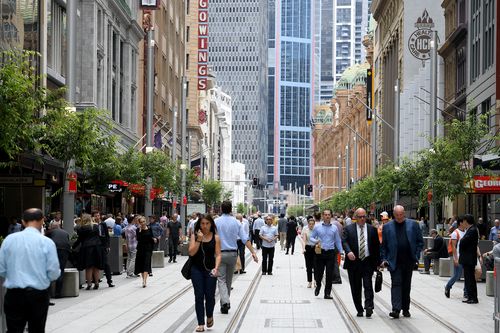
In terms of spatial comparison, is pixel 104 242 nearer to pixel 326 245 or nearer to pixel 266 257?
pixel 266 257

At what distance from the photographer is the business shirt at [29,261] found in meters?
10.6

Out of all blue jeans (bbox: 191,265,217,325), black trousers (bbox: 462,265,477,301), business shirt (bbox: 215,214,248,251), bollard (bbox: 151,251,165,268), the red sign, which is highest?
the red sign

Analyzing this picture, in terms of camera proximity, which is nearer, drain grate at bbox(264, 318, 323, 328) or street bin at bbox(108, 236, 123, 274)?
drain grate at bbox(264, 318, 323, 328)

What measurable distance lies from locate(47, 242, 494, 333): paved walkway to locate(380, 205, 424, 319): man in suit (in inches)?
19.0

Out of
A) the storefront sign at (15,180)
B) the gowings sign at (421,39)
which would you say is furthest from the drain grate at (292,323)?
the gowings sign at (421,39)

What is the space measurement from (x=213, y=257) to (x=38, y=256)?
5.12m

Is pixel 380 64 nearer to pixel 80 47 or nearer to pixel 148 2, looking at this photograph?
pixel 148 2

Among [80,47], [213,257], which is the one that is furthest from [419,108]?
[213,257]

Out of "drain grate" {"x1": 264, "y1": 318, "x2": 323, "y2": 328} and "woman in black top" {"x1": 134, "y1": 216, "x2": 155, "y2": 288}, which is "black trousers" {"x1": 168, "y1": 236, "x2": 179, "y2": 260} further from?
"drain grate" {"x1": 264, "y1": 318, "x2": 323, "y2": 328}

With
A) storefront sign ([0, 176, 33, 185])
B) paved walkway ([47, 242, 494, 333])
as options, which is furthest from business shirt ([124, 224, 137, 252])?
storefront sign ([0, 176, 33, 185])

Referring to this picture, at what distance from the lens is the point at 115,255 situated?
2955cm

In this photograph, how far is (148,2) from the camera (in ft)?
203

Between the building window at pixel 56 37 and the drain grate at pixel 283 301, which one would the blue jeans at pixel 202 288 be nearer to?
the drain grate at pixel 283 301

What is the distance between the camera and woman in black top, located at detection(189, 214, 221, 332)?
50.4 feet
